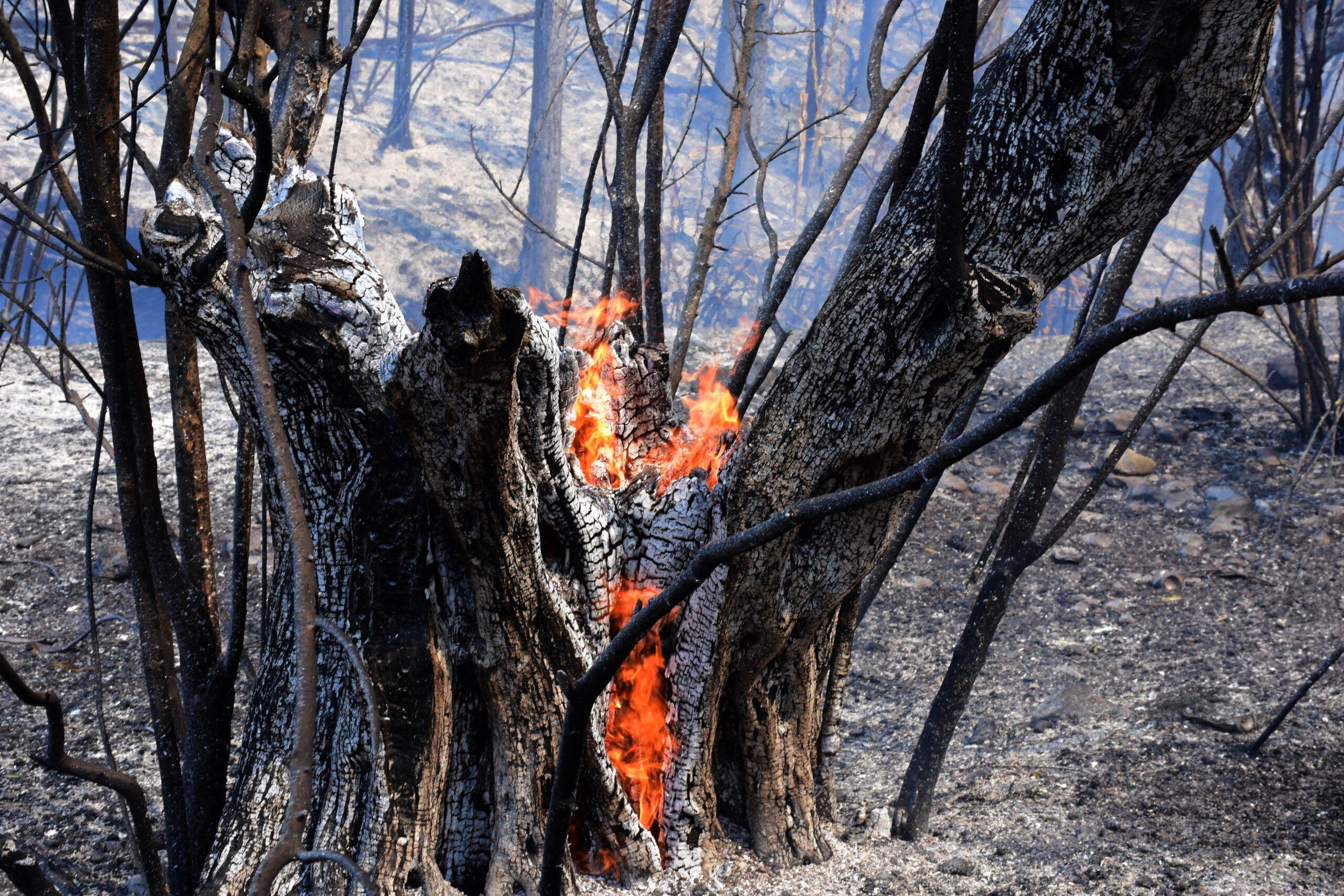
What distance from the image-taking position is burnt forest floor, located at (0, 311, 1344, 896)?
202 centimetres

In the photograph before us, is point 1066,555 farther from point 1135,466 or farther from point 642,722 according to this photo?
point 642,722

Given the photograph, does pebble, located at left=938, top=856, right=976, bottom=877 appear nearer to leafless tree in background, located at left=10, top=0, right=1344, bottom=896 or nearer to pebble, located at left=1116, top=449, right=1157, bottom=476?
leafless tree in background, located at left=10, top=0, right=1344, bottom=896

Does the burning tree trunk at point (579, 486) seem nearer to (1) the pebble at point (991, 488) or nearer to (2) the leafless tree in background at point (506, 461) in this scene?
(2) the leafless tree in background at point (506, 461)

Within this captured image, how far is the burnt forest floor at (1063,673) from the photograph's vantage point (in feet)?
6.61

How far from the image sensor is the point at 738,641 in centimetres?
190

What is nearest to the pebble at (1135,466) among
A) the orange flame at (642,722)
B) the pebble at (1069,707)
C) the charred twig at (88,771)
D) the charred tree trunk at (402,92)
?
the pebble at (1069,707)

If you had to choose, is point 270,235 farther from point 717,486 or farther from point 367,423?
point 717,486

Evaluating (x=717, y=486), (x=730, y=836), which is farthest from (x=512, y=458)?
(x=730, y=836)

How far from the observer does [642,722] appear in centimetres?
204

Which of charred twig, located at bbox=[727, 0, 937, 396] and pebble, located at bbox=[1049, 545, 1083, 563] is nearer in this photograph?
charred twig, located at bbox=[727, 0, 937, 396]

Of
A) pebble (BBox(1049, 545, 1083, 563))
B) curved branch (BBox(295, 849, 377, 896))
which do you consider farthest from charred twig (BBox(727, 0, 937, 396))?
pebble (BBox(1049, 545, 1083, 563))

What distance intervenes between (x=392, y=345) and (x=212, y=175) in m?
0.67


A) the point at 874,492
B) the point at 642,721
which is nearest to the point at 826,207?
the point at 642,721

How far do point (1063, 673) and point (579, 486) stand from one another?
2.41 meters
